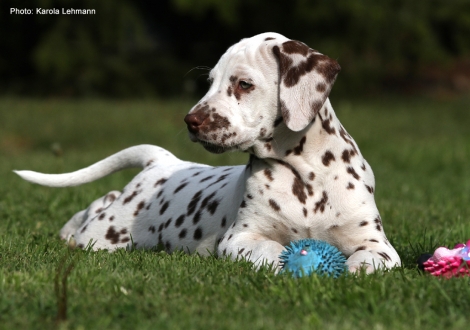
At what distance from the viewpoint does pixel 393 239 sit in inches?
254

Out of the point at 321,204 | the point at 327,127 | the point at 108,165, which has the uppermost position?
the point at 327,127

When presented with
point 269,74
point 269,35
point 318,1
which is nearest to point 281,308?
point 269,74

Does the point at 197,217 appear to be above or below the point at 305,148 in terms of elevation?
below

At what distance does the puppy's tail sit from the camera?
7.11m

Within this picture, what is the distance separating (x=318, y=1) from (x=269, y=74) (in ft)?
66.1

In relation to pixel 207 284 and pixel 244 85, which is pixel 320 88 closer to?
pixel 244 85

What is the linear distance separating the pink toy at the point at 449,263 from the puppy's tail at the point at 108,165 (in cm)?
310

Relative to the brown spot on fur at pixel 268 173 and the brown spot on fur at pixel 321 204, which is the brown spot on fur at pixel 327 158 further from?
the brown spot on fur at pixel 268 173

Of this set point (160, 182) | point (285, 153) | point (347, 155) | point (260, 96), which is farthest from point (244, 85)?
point (160, 182)

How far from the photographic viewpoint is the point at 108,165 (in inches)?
288

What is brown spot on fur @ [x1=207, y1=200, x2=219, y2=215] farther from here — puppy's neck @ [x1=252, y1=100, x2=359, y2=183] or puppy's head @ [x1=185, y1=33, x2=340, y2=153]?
puppy's head @ [x1=185, y1=33, x2=340, y2=153]

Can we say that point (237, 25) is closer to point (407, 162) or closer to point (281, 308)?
point (407, 162)

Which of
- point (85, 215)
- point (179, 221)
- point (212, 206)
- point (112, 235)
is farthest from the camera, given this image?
point (85, 215)

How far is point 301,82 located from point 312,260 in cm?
127
